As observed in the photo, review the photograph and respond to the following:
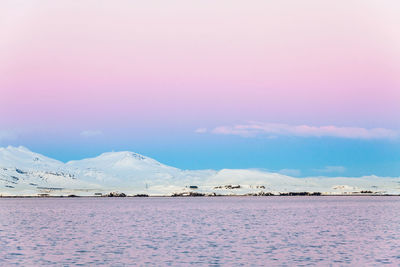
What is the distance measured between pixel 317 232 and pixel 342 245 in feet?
59.1

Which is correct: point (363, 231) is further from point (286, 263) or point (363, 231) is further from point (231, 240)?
point (286, 263)

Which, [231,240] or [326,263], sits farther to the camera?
[231,240]

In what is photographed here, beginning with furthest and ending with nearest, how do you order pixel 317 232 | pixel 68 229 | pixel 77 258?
pixel 68 229 → pixel 317 232 → pixel 77 258

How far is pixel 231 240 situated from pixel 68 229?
32.8 metres

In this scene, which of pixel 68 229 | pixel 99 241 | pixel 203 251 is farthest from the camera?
pixel 68 229

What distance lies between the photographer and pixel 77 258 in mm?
58062

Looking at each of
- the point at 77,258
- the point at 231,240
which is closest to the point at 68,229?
the point at 231,240

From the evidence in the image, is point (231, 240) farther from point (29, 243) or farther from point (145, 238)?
point (29, 243)

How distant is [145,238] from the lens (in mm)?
76938

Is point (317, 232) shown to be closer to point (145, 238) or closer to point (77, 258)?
point (145, 238)

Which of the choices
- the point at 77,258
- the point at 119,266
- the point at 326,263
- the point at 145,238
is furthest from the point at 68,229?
the point at 326,263

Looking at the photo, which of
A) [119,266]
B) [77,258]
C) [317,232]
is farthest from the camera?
[317,232]

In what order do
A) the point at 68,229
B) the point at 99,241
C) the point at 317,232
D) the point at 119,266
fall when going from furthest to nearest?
the point at 68,229 → the point at 317,232 → the point at 99,241 → the point at 119,266

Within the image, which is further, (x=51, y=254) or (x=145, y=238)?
(x=145, y=238)
